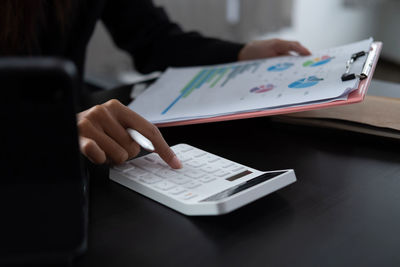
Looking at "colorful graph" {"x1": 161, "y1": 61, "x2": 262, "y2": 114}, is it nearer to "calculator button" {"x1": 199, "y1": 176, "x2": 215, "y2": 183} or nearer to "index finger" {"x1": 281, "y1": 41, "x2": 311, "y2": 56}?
"index finger" {"x1": 281, "y1": 41, "x2": 311, "y2": 56}

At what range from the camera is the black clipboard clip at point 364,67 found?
0.62 metres

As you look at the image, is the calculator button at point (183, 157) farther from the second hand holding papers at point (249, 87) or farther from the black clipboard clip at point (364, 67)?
the black clipboard clip at point (364, 67)

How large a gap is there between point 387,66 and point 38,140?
329 centimetres

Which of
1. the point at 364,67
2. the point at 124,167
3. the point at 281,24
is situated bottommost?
the point at 281,24

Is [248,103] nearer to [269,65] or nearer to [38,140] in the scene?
[269,65]

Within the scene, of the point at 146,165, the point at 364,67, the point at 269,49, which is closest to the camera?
the point at 146,165

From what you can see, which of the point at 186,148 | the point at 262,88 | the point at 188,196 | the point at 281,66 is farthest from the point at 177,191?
the point at 281,66

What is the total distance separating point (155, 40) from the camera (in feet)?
3.56

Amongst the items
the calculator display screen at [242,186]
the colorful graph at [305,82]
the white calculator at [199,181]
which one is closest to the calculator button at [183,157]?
the white calculator at [199,181]

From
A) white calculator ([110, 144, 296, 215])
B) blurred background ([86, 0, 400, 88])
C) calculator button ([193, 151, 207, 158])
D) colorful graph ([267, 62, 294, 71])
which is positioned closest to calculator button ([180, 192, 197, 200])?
white calculator ([110, 144, 296, 215])

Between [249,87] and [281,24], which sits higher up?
[249,87]

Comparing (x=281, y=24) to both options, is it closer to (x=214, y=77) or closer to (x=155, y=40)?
(x=155, y=40)

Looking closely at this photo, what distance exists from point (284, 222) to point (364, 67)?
327 mm

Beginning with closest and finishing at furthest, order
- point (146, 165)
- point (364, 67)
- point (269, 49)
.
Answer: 1. point (146, 165)
2. point (364, 67)
3. point (269, 49)
